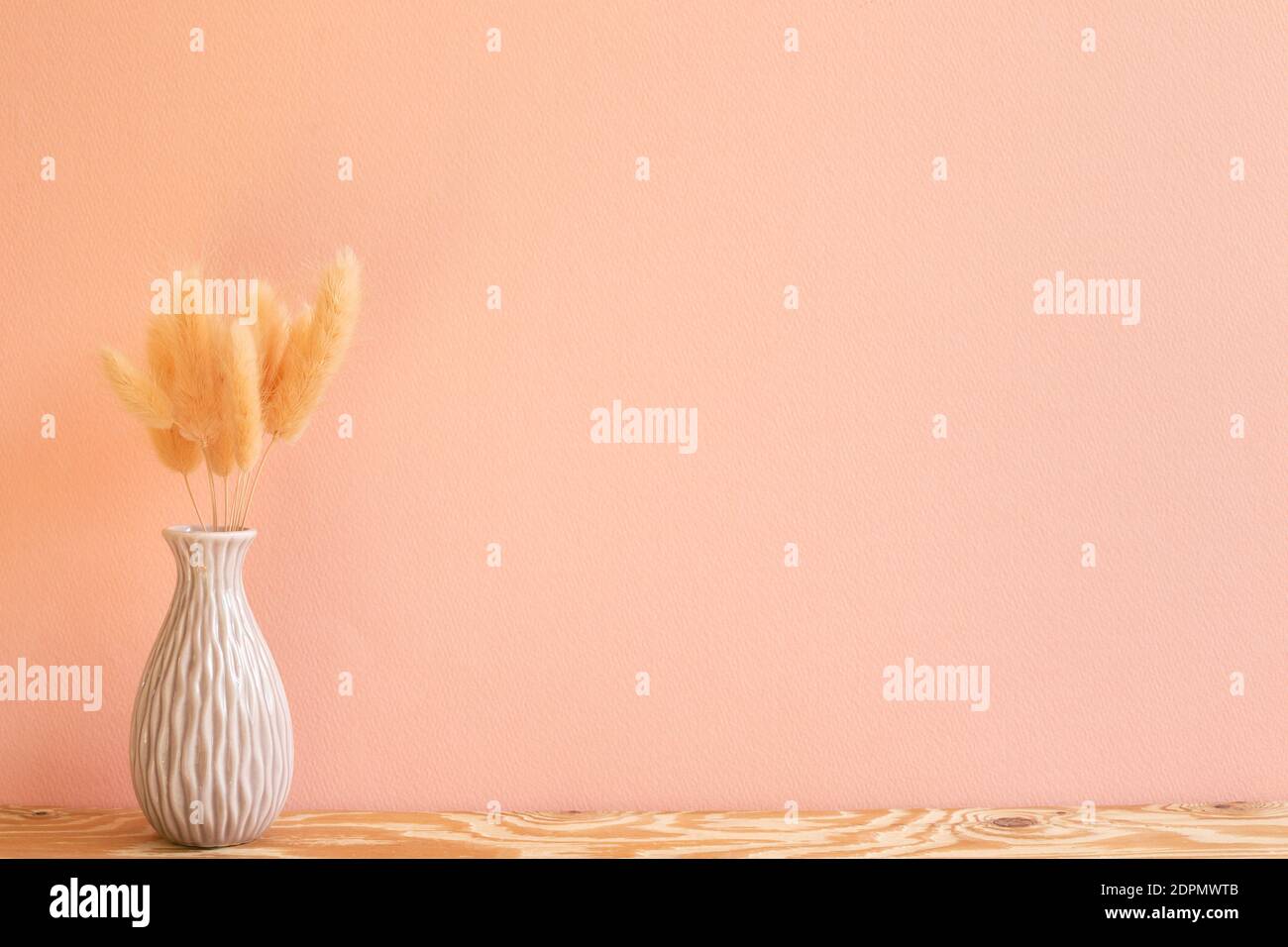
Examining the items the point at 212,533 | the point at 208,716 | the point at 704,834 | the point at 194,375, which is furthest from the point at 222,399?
the point at 704,834

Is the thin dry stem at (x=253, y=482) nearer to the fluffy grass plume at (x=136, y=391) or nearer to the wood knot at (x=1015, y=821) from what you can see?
the fluffy grass plume at (x=136, y=391)

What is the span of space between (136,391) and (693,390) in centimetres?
64

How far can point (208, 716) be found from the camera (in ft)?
3.91

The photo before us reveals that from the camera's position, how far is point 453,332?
139 cm

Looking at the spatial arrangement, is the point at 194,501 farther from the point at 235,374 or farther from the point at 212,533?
the point at 235,374

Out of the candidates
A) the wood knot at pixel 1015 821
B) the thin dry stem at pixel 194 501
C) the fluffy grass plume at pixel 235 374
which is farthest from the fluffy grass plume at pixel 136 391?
the wood knot at pixel 1015 821

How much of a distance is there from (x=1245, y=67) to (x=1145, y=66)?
13 cm

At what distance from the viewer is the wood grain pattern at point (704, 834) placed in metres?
1.22

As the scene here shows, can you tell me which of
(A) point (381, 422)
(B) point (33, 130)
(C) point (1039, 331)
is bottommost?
(A) point (381, 422)

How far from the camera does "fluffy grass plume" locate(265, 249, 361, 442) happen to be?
1.21 meters

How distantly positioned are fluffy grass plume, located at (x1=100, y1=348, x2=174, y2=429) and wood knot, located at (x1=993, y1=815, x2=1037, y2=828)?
41.7 inches
